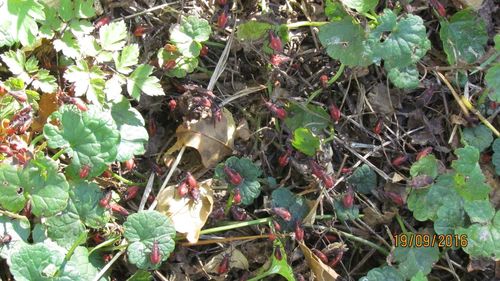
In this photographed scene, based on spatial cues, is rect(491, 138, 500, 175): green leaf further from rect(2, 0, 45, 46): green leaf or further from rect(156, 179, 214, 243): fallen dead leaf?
rect(2, 0, 45, 46): green leaf

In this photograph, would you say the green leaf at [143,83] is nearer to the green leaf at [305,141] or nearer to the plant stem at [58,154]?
the plant stem at [58,154]

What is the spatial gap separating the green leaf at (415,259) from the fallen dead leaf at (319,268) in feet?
0.98

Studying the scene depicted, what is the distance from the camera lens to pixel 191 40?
3.24 meters

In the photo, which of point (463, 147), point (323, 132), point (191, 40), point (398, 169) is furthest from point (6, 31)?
point (463, 147)

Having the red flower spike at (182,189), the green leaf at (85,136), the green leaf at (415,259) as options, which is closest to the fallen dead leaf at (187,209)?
the red flower spike at (182,189)

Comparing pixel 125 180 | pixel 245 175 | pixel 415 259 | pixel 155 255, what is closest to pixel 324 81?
pixel 245 175

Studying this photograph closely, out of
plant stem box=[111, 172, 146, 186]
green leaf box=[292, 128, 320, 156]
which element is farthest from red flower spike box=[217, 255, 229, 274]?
green leaf box=[292, 128, 320, 156]

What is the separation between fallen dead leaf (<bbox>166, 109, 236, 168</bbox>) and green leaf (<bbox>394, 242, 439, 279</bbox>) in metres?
0.93

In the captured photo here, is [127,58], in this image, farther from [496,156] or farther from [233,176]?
[496,156]

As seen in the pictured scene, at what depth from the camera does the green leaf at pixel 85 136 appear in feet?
9.43

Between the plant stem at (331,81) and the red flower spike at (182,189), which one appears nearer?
the red flower spike at (182,189)

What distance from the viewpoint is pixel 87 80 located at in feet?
10.0

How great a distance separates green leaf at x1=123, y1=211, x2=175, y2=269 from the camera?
2.94 metres

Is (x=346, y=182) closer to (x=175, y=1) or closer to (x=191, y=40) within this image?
(x=191, y=40)
